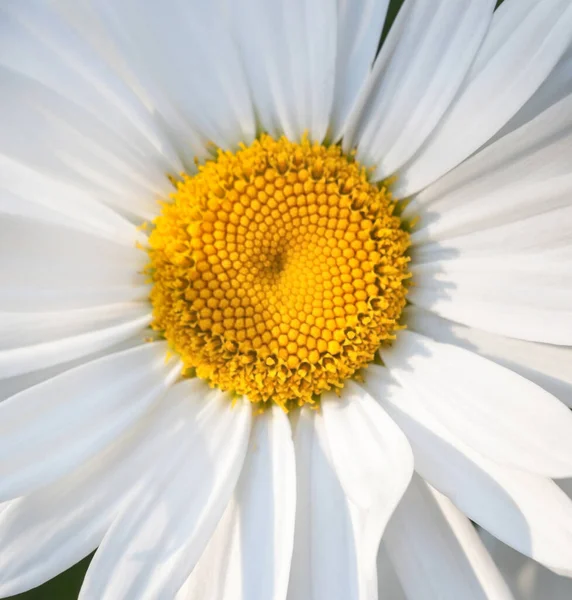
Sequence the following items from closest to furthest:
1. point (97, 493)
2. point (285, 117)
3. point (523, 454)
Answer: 1. point (523, 454)
2. point (97, 493)
3. point (285, 117)

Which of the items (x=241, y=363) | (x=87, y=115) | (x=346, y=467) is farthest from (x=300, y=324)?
(x=87, y=115)

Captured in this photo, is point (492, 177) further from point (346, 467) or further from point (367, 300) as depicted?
point (346, 467)

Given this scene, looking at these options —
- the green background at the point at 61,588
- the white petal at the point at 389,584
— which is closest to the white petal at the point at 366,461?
the white petal at the point at 389,584

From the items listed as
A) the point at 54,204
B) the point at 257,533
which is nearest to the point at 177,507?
the point at 257,533

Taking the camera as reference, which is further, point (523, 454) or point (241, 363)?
point (241, 363)

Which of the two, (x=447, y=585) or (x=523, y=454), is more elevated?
(x=523, y=454)

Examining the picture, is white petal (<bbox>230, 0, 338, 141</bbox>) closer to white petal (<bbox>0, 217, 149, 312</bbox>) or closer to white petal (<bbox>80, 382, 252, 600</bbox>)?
white petal (<bbox>0, 217, 149, 312</bbox>)
